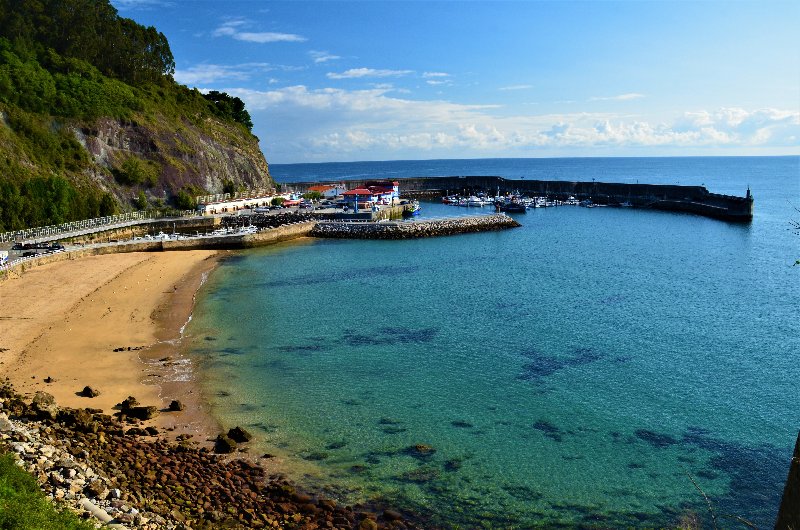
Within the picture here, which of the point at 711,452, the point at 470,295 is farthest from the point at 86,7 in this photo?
the point at 711,452

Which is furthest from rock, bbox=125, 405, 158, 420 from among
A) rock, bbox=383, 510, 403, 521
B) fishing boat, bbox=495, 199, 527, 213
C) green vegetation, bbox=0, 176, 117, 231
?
fishing boat, bbox=495, 199, 527, 213

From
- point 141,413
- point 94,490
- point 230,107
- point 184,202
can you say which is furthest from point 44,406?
point 230,107

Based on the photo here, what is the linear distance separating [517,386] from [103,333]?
73.8 feet

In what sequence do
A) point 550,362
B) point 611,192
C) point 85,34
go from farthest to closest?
point 611,192, point 85,34, point 550,362

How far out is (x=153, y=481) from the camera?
18172 mm

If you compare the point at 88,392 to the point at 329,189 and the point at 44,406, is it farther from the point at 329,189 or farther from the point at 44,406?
the point at 329,189

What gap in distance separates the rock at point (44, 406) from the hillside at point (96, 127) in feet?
138

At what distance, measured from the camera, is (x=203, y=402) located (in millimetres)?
25266

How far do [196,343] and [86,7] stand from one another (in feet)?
296

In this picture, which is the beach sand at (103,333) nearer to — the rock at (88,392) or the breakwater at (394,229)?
the rock at (88,392)

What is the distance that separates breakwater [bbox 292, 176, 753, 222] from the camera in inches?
3966

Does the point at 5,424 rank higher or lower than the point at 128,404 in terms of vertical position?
higher

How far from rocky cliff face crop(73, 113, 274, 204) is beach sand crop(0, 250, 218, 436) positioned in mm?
28299

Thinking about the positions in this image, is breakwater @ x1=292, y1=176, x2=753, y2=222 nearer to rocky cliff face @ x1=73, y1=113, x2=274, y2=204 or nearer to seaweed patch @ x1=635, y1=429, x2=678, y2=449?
rocky cliff face @ x1=73, y1=113, x2=274, y2=204
